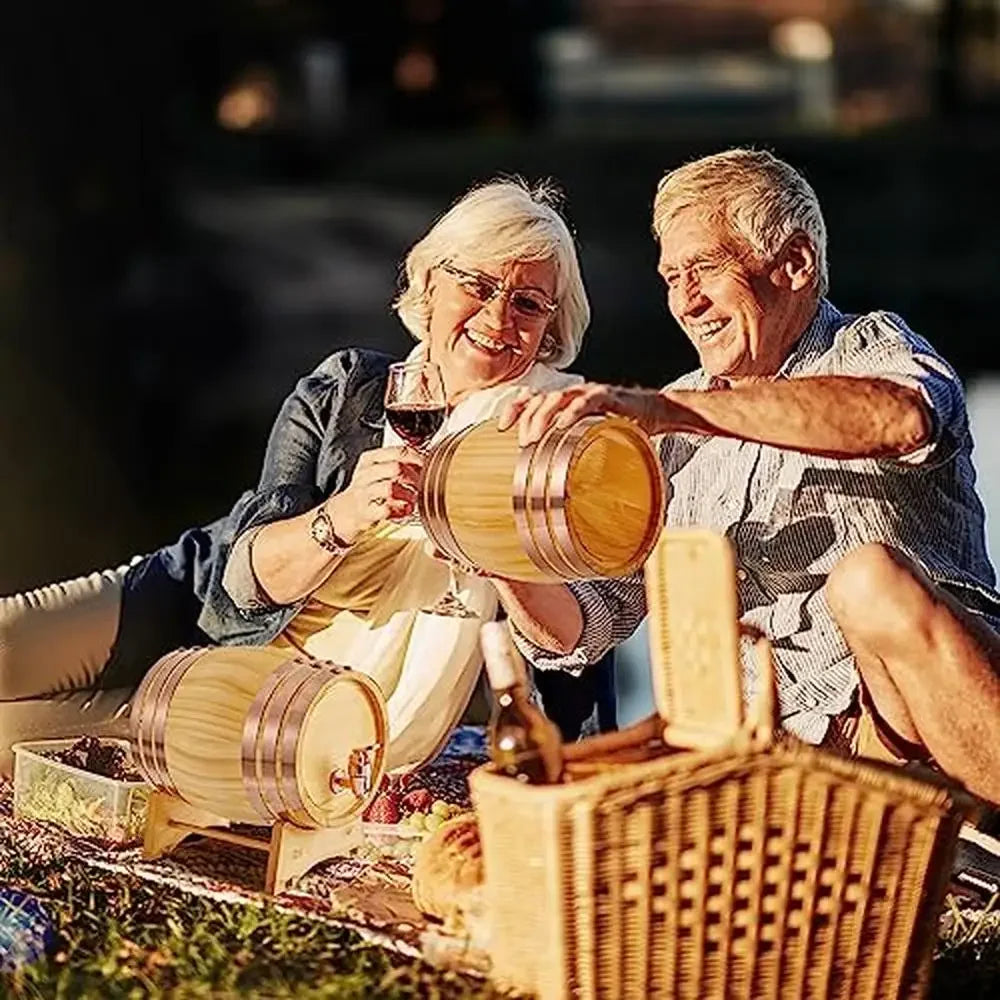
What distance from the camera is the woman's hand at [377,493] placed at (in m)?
4.12

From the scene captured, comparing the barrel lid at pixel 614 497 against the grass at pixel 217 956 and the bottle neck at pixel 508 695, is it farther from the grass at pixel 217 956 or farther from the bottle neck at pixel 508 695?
the grass at pixel 217 956

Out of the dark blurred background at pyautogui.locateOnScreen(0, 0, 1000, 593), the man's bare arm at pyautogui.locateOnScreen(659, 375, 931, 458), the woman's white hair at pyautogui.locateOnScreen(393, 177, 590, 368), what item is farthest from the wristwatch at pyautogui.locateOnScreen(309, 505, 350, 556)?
the dark blurred background at pyautogui.locateOnScreen(0, 0, 1000, 593)

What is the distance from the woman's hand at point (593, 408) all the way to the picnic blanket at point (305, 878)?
0.74 meters

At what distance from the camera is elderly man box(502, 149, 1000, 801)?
3.90 m

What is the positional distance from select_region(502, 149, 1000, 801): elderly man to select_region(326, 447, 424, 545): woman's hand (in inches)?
9.5

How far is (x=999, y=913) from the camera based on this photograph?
4207 millimetres

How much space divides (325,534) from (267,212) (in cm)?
1579

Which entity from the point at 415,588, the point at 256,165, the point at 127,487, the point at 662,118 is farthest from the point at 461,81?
the point at 415,588

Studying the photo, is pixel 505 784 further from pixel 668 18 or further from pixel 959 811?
pixel 668 18

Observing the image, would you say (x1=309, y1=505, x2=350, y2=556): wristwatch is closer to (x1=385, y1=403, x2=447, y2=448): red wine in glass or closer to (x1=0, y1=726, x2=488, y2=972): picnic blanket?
(x1=385, y1=403, x2=447, y2=448): red wine in glass

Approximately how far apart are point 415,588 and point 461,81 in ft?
71.6

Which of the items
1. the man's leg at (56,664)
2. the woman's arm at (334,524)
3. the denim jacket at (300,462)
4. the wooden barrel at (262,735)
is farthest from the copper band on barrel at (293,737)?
the man's leg at (56,664)

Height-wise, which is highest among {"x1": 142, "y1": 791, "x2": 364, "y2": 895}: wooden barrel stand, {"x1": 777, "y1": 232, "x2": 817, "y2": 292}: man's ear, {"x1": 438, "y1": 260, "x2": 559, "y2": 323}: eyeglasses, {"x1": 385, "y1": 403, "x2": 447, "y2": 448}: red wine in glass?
{"x1": 777, "y1": 232, "x2": 817, "y2": 292}: man's ear

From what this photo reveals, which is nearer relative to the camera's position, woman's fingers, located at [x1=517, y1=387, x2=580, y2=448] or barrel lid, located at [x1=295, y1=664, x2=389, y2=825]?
woman's fingers, located at [x1=517, y1=387, x2=580, y2=448]
